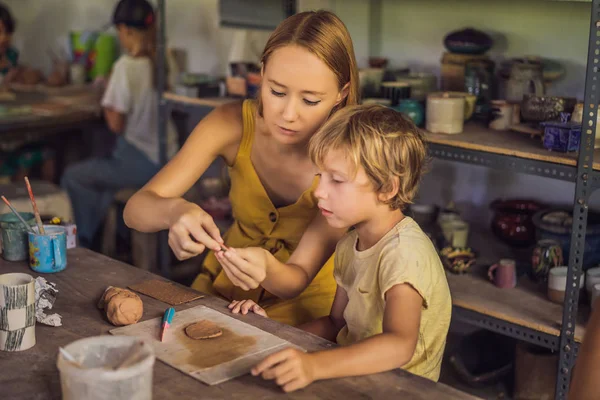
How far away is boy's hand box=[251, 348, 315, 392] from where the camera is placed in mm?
1315

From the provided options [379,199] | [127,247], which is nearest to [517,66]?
[379,199]

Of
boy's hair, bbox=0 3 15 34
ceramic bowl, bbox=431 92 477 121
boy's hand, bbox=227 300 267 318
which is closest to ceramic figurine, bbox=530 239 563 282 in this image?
ceramic bowl, bbox=431 92 477 121

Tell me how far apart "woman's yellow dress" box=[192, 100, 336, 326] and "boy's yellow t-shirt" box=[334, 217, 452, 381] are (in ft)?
0.95

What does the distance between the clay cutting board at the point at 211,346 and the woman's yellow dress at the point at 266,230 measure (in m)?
0.45

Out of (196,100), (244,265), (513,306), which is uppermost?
(196,100)

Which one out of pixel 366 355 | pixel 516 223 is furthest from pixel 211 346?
pixel 516 223

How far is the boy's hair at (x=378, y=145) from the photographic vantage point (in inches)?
63.4

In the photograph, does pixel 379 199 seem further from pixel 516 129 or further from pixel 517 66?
pixel 517 66

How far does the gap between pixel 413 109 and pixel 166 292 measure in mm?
1339

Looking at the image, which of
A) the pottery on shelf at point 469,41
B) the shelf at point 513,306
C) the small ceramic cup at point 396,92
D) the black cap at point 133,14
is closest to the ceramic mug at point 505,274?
the shelf at point 513,306

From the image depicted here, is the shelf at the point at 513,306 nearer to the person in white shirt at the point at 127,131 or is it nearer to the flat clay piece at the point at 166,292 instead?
the flat clay piece at the point at 166,292

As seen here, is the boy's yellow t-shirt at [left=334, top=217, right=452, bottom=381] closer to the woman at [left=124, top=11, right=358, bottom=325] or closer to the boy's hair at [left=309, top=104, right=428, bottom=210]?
the boy's hair at [left=309, top=104, right=428, bottom=210]

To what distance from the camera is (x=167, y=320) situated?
1561mm

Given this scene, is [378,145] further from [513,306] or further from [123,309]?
[513,306]
